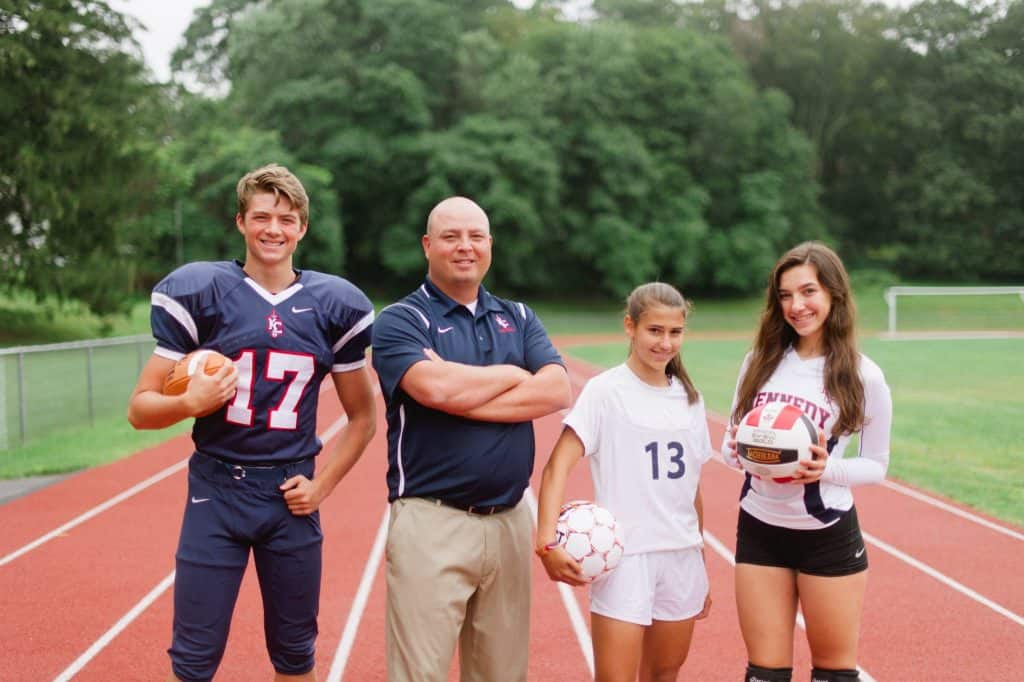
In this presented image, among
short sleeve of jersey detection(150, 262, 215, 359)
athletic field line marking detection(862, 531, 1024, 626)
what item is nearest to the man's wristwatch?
short sleeve of jersey detection(150, 262, 215, 359)

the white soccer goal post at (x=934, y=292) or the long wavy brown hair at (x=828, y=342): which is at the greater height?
the long wavy brown hair at (x=828, y=342)

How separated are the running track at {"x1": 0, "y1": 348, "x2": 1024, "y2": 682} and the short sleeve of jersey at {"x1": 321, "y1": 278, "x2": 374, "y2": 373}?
2088 mm

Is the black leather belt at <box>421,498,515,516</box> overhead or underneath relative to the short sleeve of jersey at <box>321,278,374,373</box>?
underneath

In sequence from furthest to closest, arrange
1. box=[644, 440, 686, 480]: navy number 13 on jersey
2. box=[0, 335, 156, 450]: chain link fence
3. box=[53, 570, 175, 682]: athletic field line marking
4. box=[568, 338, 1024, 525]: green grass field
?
box=[0, 335, 156, 450]: chain link fence
box=[568, 338, 1024, 525]: green grass field
box=[53, 570, 175, 682]: athletic field line marking
box=[644, 440, 686, 480]: navy number 13 on jersey

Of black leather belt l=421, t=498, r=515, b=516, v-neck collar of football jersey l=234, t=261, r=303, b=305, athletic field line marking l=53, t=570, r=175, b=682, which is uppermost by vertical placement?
v-neck collar of football jersey l=234, t=261, r=303, b=305

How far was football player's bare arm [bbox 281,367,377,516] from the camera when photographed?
325 cm

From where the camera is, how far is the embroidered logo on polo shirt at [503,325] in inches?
130

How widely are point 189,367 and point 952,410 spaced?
46.7 feet

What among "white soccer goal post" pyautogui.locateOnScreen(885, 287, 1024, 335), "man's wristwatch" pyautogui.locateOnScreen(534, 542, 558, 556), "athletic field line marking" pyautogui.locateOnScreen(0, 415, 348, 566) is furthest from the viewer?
"white soccer goal post" pyautogui.locateOnScreen(885, 287, 1024, 335)

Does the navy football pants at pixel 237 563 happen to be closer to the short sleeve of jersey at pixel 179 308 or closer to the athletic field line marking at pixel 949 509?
the short sleeve of jersey at pixel 179 308

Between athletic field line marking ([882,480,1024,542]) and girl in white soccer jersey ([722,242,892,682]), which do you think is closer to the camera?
girl in white soccer jersey ([722,242,892,682])

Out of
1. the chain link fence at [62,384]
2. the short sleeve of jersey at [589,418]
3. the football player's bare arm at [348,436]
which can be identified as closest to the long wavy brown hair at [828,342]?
the short sleeve of jersey at [589,418]

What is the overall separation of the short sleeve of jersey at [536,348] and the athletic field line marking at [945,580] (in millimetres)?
3952

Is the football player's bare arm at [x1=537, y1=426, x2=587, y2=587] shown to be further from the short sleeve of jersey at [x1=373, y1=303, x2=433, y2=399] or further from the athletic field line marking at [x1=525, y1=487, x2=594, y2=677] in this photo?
the athletic field line marking at [x1=525, y1=487, x2=594, y2=677]
